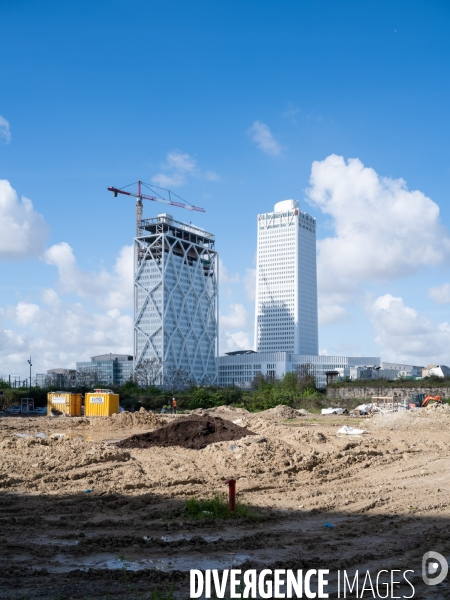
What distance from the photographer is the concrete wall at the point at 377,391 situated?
200 ft

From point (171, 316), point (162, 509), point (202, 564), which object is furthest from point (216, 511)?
point (171, 316)

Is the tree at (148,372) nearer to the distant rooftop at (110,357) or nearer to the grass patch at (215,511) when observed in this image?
the distant rooftop at (110,357)

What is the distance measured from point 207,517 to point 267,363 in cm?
15796

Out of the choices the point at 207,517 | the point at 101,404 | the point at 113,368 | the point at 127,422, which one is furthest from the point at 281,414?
the point at 113,368

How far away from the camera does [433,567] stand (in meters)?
7.90

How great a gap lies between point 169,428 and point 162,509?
9.75 metres

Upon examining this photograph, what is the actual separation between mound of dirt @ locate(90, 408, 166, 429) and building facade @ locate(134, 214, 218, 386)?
118020mm

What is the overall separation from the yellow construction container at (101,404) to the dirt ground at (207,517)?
19754 mm

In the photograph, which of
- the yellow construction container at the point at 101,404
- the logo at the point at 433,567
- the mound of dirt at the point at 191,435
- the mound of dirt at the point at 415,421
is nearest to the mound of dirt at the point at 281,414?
the mound of dirt at the point at 415,421

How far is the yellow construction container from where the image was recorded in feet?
133

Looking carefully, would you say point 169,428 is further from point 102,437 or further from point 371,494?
point 371,494

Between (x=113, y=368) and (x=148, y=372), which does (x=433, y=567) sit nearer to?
(x=148, y=372)

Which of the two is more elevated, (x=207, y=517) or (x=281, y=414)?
(x=207, y=517)

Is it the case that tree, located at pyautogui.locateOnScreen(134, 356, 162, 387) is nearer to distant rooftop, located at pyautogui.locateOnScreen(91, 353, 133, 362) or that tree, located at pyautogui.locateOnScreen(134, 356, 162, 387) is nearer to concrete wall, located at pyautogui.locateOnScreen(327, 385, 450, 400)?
distant rooftop, located at pyautogui.locateOnScreen(91, 353, 133, 362)
